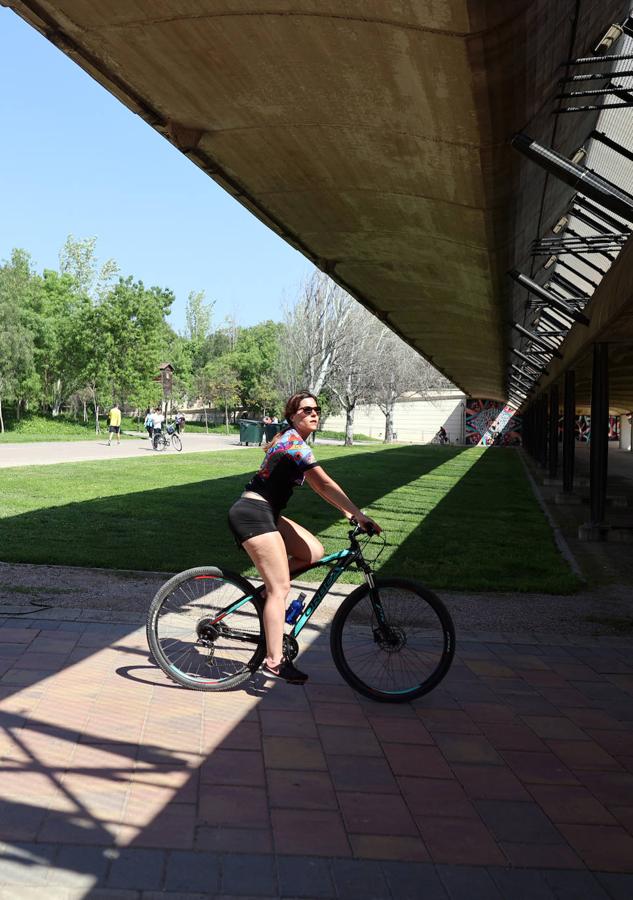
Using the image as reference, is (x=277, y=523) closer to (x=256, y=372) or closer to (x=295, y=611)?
(x=295, y=611)

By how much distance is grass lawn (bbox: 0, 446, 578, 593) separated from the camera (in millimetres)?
9508

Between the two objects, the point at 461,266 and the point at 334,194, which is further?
the point at 461,266

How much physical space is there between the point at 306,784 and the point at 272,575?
1.26 m

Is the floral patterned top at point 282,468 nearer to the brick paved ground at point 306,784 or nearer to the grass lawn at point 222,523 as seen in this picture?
the brick paved ground at point 306,784

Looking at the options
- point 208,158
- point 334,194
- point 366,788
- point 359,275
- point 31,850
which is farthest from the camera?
point 359,275

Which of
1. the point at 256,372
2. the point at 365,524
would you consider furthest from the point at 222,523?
the point at 256,372

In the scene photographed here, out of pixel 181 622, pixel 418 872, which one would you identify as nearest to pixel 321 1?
pixel 181 622

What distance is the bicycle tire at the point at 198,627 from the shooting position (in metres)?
5.05

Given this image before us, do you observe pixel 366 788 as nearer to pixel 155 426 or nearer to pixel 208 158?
pixel 208 158

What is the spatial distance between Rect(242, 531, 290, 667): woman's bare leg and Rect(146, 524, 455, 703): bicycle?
10 centimetres

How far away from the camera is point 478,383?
4816 centimetres

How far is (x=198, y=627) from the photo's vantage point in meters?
5.13

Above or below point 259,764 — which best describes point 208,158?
above

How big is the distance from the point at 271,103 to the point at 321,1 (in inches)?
85.4
